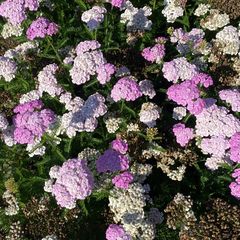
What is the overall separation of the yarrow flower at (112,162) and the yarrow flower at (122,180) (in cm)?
10

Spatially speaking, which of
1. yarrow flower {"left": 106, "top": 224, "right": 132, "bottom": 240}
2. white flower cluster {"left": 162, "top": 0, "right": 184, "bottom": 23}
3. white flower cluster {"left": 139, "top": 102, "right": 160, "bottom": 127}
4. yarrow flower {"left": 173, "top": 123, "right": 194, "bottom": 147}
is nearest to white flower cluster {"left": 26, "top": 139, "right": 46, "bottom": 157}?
white flower cluster {"left": 139, "top": 102, "right": 160, "bottom": 127}

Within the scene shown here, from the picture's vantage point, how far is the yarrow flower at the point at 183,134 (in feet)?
18.1

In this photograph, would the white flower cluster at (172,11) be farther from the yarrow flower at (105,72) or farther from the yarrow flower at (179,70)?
the yarrow flower at (105,72)

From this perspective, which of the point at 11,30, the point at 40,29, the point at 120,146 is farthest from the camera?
the point at 11,30

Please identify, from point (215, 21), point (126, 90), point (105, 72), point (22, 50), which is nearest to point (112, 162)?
point (126, 90)

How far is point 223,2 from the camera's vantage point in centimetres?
661

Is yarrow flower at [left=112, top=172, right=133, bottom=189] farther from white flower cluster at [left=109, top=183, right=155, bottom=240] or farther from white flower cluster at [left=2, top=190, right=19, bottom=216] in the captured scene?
white flower cluster at [left=2, top=190, right=19, bottom=216]

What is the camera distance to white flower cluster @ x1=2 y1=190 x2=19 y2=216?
5535mm

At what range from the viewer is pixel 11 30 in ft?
21.8

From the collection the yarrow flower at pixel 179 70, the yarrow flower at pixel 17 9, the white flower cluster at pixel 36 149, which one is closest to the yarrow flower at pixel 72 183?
the white flower cluster at pixel 36 149

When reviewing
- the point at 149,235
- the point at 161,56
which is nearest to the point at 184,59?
the point at 161,56

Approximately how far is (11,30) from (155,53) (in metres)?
1.86

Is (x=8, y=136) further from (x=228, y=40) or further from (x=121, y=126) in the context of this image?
(x=228, y=40)

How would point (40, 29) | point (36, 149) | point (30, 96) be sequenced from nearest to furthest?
point (36, 149) → point (30, 96) → point (40, 29)
